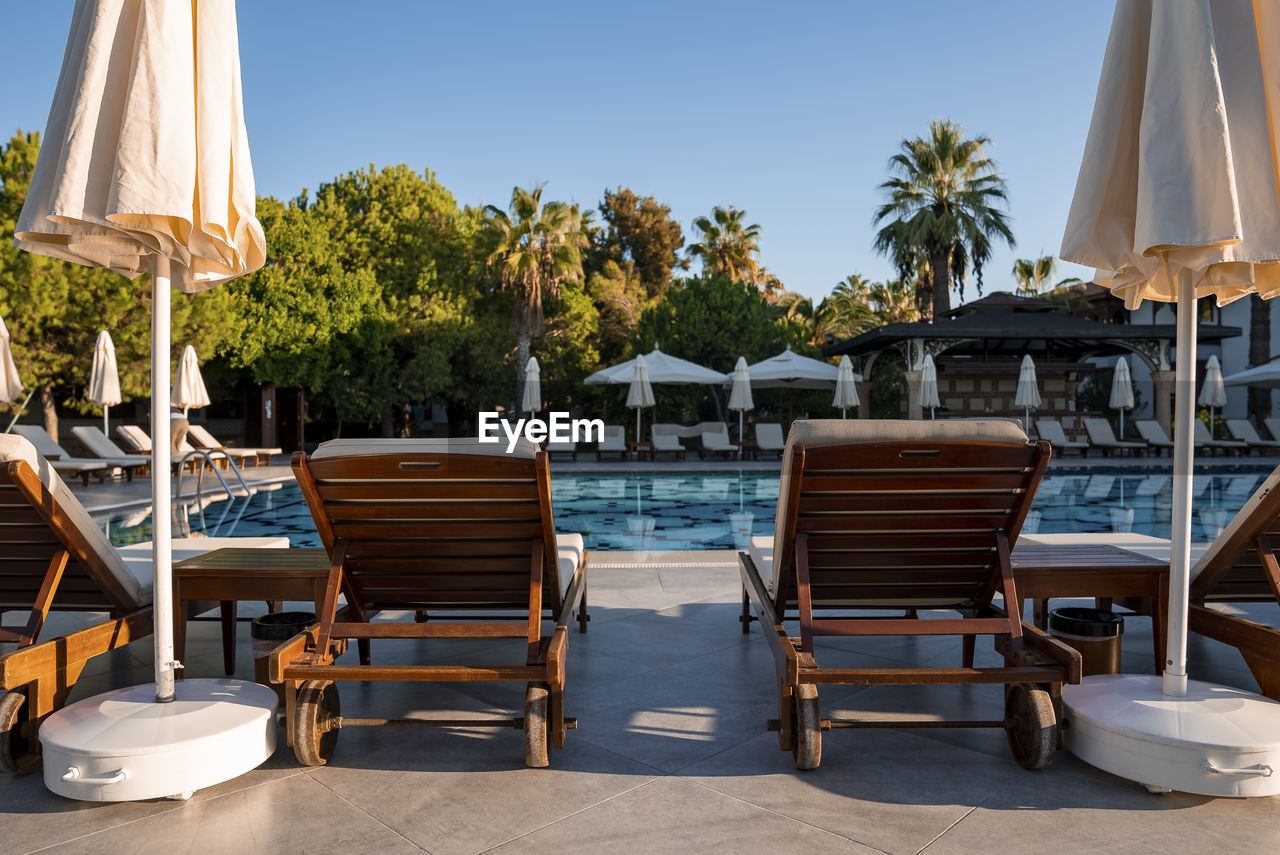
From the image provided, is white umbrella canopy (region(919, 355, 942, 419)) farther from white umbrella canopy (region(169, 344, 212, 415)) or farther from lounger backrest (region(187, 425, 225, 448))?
lounger backrest (region(187, 425, 225, 448))

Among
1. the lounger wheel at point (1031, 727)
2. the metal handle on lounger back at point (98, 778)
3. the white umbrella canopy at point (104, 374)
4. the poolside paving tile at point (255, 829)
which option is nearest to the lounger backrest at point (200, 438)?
the white umbrella canopy at point (104, 374)

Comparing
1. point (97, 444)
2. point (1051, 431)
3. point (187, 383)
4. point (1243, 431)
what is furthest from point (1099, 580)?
point (1243, 431)

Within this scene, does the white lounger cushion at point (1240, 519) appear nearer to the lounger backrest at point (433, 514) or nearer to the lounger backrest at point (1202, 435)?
the lounger backrest at point (433, 514)

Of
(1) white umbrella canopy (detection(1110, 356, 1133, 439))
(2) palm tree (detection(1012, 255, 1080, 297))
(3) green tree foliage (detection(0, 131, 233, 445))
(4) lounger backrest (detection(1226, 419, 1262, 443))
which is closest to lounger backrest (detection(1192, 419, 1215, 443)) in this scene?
(4) lounger backrest (detection(1226, 419, 1262, 443))

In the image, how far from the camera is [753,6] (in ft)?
53.3

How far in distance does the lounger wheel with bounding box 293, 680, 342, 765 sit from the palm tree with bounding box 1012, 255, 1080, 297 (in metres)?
37.4

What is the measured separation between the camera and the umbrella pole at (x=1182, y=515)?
2492 mm

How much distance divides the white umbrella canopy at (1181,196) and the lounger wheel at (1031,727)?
13cm

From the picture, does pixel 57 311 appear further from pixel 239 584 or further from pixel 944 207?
pixel 944 207

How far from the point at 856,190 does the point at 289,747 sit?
28.0 m

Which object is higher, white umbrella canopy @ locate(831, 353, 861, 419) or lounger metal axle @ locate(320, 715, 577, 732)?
white umbrella canopy @ locate(831, 353, 861, 419)

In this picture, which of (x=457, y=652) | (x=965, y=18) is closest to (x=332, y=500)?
(x=457, y=652)

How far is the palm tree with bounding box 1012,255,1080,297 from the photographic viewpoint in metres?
35.5

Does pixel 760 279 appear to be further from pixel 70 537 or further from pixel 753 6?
pixel 70 537
